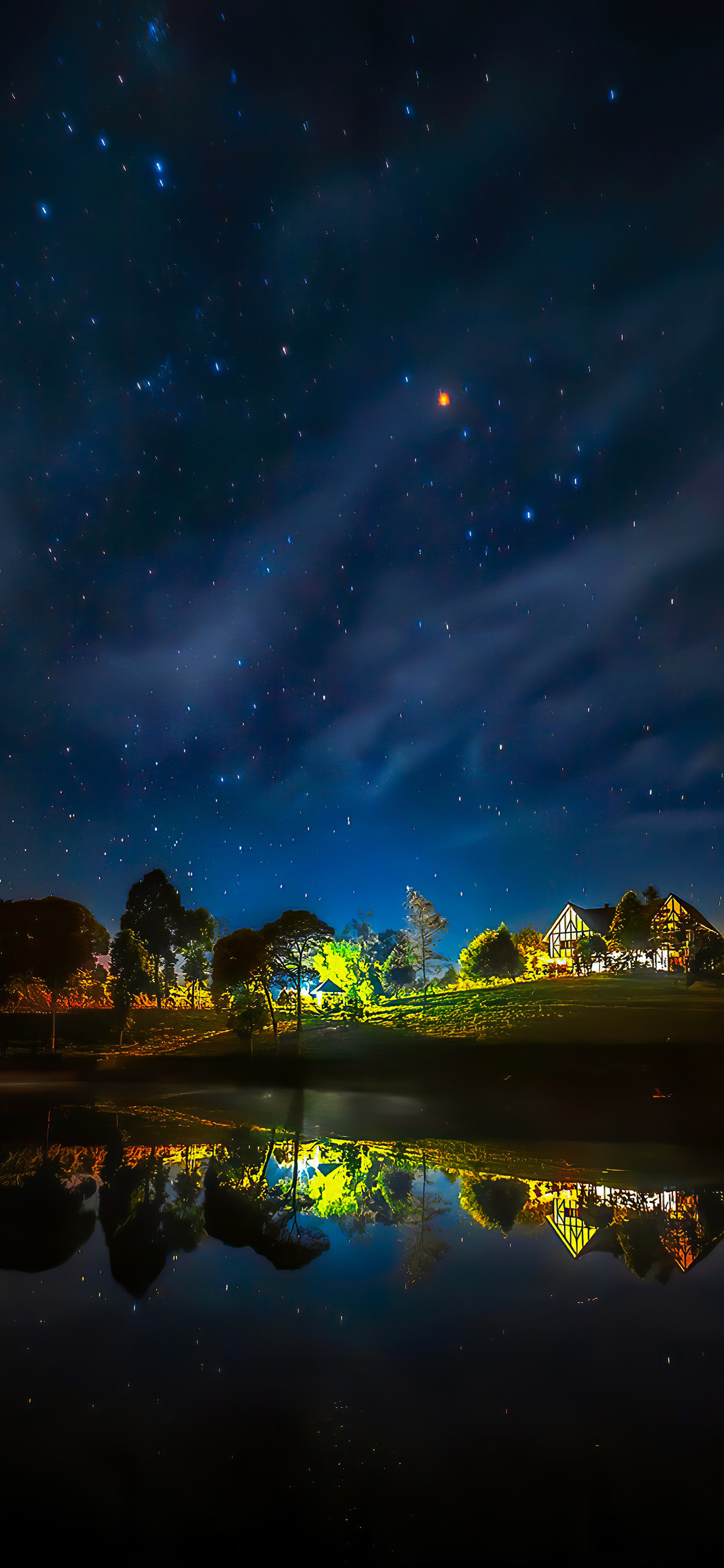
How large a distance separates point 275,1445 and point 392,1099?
84.8ft

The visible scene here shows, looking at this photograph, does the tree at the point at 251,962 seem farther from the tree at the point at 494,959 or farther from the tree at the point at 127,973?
the tree at the point at 494,959

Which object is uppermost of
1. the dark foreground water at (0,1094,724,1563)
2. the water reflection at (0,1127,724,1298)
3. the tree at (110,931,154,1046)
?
the tree at (110,931,154,1046)

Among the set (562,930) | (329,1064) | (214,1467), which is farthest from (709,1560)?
(562,930)

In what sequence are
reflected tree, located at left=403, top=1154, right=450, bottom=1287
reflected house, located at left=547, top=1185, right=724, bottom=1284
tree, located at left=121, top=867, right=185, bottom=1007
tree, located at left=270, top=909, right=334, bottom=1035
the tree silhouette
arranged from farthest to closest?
tree, located at left=121, top=867, right=185, bottom=1007
tree, located at left=270, top=909, right=334, bottom=1035
the tree silhouette
reflected house, located at left=547, top=1185, right=724, bottom=1284
reflected tree, located at left=403, top=1154, right=450, bottom=1287

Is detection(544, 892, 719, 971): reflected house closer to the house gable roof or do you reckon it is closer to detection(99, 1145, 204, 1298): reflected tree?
the house gable roof

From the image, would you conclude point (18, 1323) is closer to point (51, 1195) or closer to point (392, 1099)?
point (51, 1195)

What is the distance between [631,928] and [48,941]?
Result: 196 ft

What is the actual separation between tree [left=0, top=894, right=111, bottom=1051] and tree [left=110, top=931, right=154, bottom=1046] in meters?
4.42

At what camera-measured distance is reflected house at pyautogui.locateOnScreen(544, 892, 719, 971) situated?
2621 inches

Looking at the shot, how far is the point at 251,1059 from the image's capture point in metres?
43.6

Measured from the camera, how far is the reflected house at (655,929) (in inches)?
2621

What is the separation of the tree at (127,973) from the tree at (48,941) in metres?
4.42

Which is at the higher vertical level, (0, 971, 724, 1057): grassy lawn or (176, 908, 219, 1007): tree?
(176, 908, 219, 1007): tree

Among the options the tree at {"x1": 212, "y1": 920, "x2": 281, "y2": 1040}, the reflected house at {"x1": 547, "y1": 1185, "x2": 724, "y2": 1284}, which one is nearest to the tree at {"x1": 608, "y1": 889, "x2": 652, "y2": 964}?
the tree at {"x1": 212, "y1": 920, "x2": 281, "y2": 1040}
